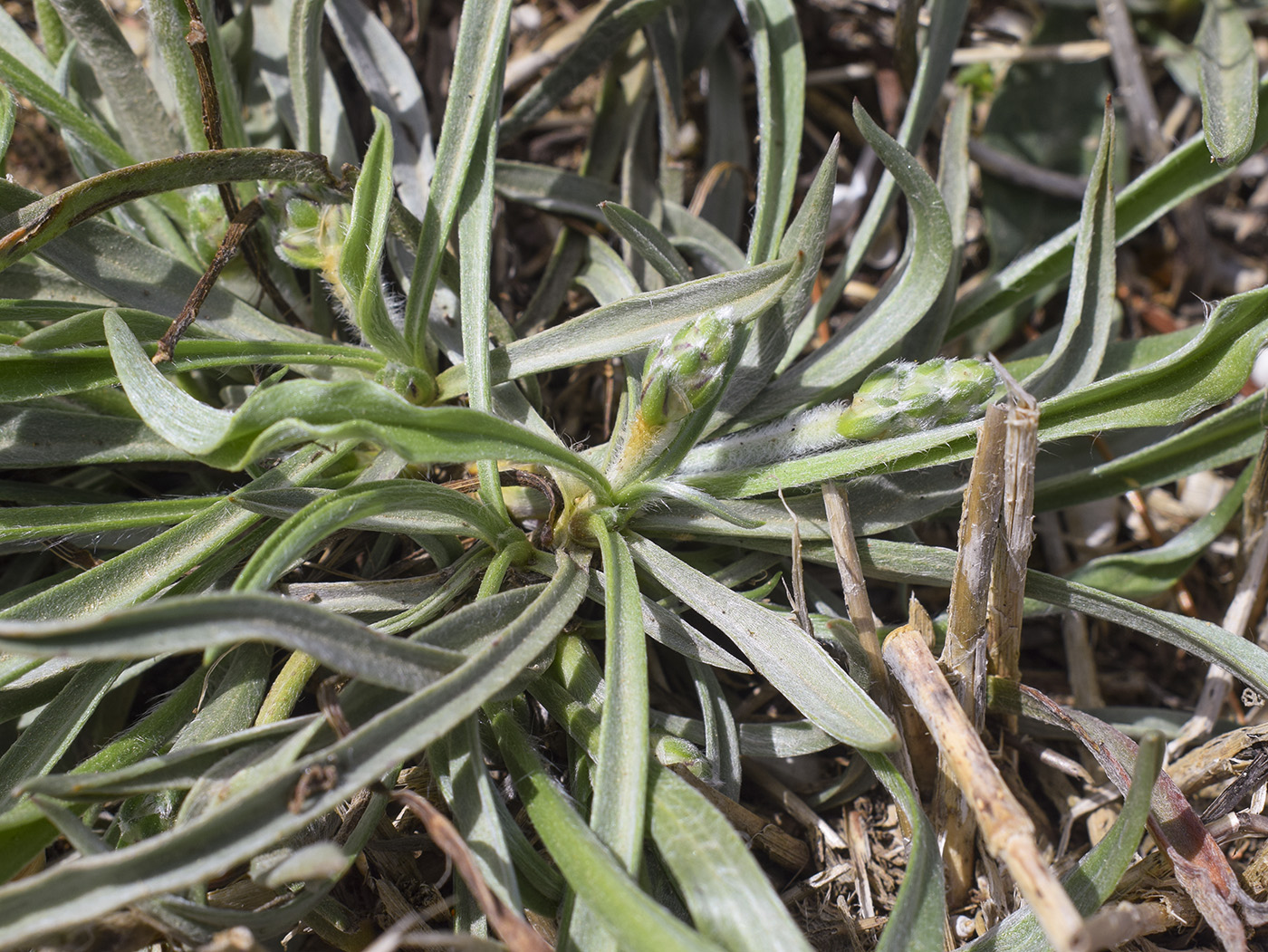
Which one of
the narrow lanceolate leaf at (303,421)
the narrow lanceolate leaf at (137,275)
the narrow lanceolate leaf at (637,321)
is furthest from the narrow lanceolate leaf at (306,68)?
the narrow lanceolate leaf at (303,421)

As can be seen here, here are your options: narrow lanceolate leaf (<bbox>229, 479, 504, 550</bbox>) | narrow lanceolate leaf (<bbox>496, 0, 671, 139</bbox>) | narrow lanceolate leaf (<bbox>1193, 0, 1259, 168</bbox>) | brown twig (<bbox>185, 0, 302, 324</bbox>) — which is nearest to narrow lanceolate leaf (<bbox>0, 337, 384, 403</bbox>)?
brown twig (<bbox>185, 0, 302, 324</bbox>)

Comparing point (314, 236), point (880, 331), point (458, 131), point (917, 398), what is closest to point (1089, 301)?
point (880, 331)

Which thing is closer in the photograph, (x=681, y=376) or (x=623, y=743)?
(x=623, y=743)

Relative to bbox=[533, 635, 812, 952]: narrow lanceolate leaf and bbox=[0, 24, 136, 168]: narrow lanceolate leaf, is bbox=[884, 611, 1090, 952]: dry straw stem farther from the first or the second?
bbox=[0, 24, 136, 168]: narrow lanceolate leaf

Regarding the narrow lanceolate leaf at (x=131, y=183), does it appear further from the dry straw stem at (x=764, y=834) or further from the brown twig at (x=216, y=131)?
the dry straw stem at (x=764, y=834)

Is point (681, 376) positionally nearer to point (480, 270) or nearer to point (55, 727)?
point (480, 270)

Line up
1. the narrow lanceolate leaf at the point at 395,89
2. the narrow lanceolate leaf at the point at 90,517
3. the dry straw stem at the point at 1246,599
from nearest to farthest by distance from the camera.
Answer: the narrow lanceolate leaf at the point at 90,517 → the dry straw stem at the point at 1246,599 → the narrow lanceolate leaf at the point at 395,89
